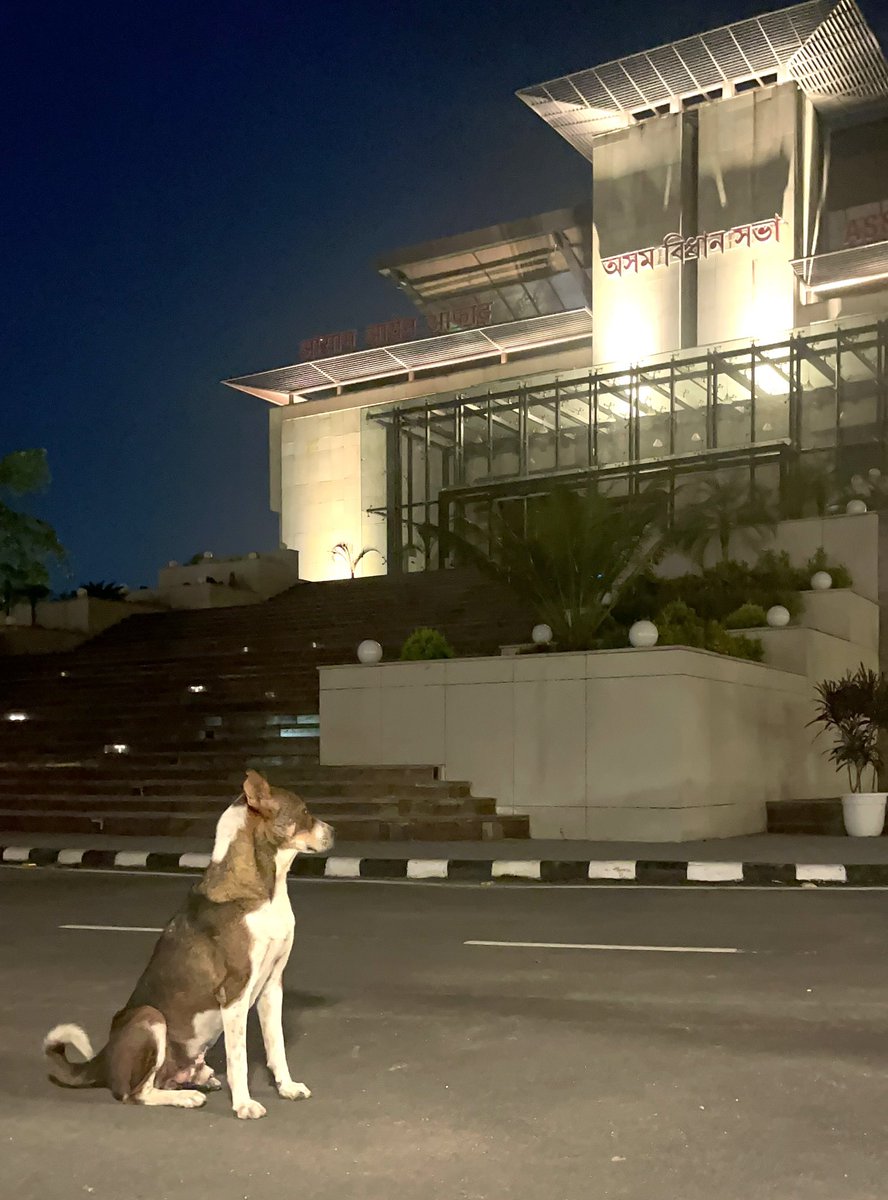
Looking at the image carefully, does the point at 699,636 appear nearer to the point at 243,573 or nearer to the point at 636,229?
the point at 243,573

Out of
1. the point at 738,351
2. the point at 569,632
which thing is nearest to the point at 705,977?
the point at 569,632

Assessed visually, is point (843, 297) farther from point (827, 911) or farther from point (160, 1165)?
point (160, 1165)

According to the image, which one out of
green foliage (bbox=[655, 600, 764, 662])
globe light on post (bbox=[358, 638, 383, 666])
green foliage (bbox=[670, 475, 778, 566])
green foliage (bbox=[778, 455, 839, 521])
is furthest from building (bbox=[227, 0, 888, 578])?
globe light on post (bbox=[358, 638, 383, 666])

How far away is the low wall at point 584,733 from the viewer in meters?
16.1

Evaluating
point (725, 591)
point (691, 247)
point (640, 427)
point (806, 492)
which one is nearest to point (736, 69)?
point (691, 247)

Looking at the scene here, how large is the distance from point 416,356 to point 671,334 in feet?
34.0

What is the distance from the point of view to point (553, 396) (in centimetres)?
4356

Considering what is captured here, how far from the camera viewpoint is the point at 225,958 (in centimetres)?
468

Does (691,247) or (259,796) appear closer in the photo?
(259,796)

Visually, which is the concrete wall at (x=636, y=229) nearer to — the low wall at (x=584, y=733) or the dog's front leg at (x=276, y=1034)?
the low wall at (x=584, y=733)

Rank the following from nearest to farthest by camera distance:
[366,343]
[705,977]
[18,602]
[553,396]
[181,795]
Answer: [705,977] < [181,795] < [18,602] < [553,396] < [366,343]

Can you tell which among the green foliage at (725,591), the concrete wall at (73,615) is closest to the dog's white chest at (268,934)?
the green foliage at (725,591)

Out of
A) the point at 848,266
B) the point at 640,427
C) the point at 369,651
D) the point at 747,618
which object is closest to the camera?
the point at 369,651

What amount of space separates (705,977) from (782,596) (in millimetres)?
16539
